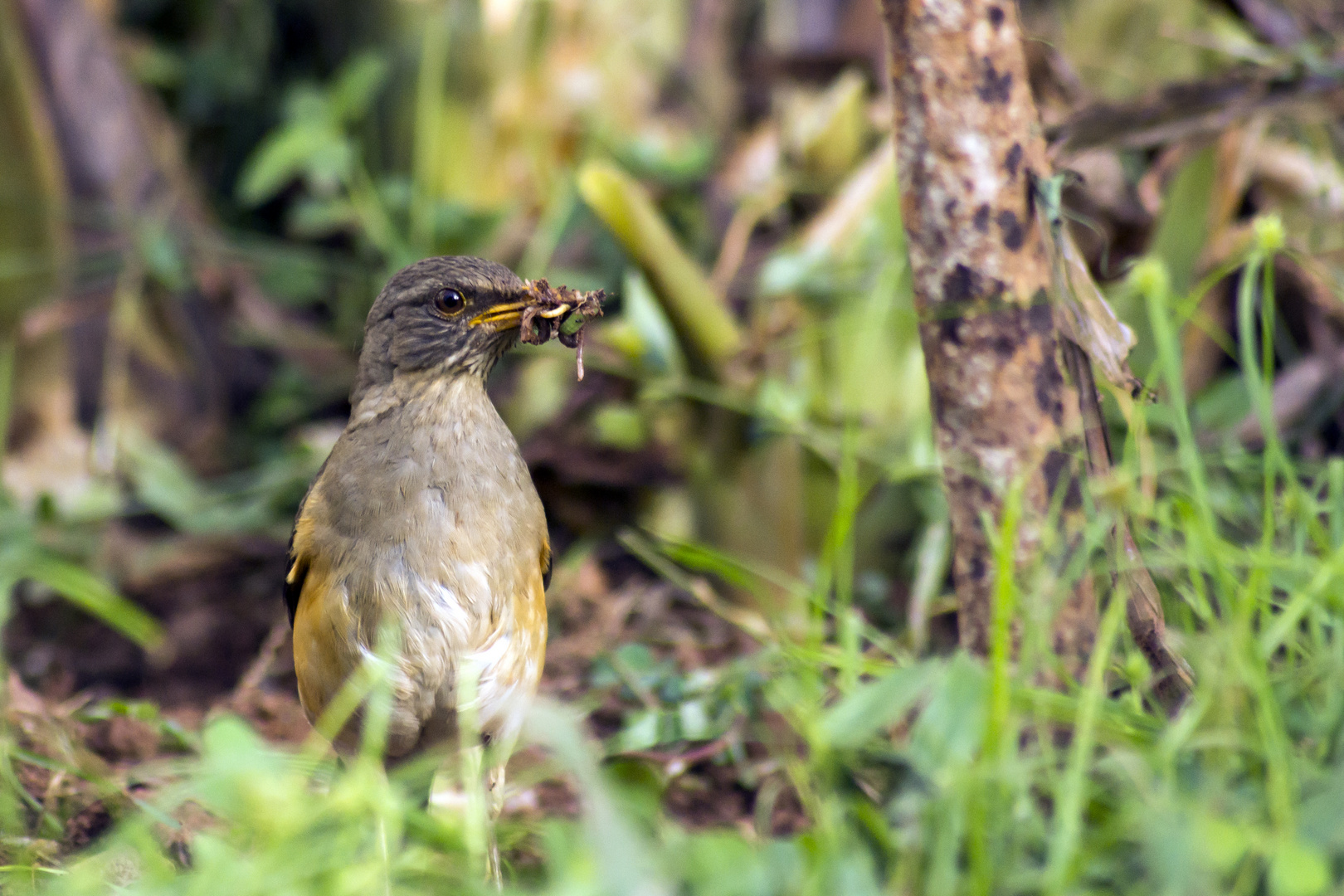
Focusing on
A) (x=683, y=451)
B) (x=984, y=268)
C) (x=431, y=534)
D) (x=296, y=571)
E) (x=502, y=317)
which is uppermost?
(x=984, y=268)

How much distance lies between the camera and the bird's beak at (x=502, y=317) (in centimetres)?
307

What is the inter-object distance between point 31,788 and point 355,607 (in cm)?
90

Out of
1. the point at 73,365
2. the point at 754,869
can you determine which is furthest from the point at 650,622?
the point at 73,365

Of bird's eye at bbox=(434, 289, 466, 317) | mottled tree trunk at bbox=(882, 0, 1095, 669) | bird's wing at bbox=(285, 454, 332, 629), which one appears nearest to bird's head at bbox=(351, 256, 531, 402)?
bird's eye at bbox=(434, 289, 466, 317)

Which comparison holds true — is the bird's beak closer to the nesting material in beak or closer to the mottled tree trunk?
the nesting material in beak

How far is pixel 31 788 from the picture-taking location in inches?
119

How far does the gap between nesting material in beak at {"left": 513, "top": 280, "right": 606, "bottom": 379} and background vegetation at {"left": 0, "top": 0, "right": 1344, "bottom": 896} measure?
577 millimetres

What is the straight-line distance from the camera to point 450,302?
309 centimetres

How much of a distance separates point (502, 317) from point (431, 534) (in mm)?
552

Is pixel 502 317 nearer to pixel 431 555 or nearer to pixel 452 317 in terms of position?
pixel 452 317

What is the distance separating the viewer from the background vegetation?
6.32 feet

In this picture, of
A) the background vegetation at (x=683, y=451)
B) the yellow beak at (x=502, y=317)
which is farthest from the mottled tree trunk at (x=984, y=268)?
the yellow beak at (x=502, y=317)

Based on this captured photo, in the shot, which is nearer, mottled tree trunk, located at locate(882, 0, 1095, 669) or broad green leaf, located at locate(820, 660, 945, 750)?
broad green leaf, located at locate(820, 660, 945, 750)

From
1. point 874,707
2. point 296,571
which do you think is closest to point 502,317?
point 296,571
